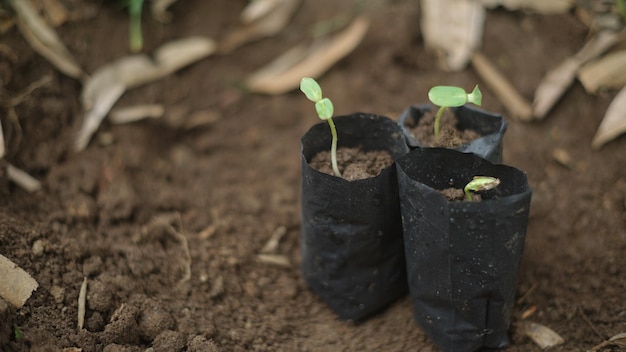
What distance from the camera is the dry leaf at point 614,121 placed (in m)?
2.38

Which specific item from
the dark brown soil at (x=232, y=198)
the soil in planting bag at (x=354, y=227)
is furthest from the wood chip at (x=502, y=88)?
the soil in planting bag at (x=354, y=227)

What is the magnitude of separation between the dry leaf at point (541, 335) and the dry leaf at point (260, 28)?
190cm

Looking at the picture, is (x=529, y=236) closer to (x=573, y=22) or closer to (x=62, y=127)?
(x=573, y=22)

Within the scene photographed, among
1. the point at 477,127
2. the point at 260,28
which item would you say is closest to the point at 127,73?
the point at 260,28

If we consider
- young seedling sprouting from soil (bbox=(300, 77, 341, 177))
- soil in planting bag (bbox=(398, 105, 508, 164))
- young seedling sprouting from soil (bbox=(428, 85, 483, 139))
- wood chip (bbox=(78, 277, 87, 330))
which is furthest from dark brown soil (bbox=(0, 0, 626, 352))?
young seedling sprouting from soil (bbox=(428, 85, 483, 139))

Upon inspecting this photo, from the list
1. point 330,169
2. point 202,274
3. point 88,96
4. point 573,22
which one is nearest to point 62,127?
point 88,96

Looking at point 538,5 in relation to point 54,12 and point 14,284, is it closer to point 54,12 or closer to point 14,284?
point 54,12

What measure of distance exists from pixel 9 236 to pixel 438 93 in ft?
4.50

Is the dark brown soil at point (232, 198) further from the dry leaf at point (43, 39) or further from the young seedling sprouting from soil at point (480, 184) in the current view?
the young seedling sprouting from soil at point (480, 184)

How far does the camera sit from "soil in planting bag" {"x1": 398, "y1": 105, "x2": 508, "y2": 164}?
1.89m

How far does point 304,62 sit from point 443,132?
118cm

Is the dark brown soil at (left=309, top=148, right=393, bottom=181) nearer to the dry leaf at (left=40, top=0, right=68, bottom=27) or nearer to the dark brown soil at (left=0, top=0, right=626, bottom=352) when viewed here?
the dark brown soil at (left=0, top=0, right=626, bottom=352)

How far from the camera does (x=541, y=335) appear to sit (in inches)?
74.3

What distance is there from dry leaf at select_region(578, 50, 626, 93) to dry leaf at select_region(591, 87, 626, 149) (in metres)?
0.10
